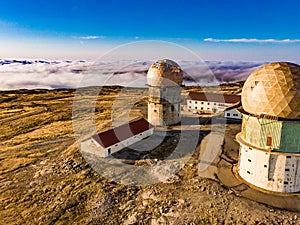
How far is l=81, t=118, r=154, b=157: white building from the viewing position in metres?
23.8

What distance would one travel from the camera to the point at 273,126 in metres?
16.6

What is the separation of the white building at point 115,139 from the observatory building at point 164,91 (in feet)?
11.9

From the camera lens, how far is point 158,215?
1566 centimetres

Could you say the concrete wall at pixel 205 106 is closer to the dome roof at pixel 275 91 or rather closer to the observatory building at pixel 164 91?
the observatory building at pixel 164 91

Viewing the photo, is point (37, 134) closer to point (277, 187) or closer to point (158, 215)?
point (158, 215)

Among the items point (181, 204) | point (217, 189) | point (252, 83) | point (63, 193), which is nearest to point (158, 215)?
point (181, 204)

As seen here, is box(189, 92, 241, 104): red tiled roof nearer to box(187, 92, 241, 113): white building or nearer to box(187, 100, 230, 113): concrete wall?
box(187, 92, 241, 113): white building

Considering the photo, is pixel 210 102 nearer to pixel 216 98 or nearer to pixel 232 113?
pixel 216 98

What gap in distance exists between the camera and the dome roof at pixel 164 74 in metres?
30.4

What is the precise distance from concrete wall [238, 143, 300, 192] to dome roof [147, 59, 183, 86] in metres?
14.5

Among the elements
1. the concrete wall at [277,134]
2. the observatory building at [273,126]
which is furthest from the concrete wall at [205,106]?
the concrete wall at [277,134]

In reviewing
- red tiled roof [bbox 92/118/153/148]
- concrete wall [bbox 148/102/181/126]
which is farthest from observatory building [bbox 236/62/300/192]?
concrete wall [bbox 148/102/181/126]

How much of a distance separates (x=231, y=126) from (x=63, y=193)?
21.6 meters

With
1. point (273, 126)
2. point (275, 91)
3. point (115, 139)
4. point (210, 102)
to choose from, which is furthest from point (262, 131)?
point (210, 102)
